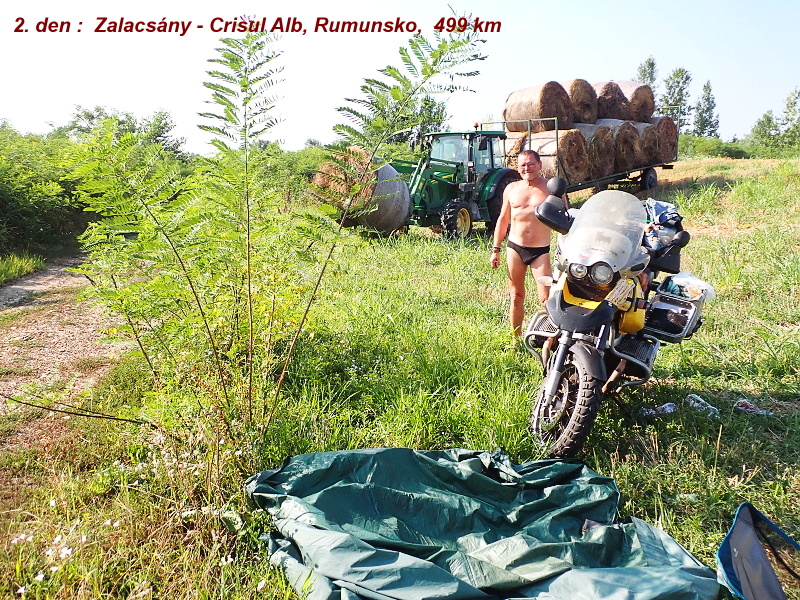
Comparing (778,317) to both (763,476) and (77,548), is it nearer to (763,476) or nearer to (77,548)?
(763,476)

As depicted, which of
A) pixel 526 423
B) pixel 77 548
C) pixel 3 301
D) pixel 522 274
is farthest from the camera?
pixel 3 301

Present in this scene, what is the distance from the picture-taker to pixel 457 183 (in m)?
11.6

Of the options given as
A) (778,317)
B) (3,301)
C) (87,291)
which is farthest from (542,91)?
(87,291)

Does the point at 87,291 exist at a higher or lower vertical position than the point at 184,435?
higher

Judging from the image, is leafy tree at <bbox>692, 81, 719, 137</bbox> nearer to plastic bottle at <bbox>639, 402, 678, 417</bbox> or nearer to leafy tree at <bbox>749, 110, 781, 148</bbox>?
leafy tree at <bbox>749, 110, 781, 148</bbox>

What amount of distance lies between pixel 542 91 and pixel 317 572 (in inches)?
487

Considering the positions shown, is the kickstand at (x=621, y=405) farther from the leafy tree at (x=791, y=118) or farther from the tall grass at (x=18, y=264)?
the leafy tree at (x=791, y=118)

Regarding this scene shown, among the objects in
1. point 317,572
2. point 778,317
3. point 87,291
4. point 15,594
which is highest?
point 87,291

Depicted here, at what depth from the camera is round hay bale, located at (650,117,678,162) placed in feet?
51.1

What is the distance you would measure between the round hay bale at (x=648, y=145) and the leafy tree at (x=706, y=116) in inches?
2410

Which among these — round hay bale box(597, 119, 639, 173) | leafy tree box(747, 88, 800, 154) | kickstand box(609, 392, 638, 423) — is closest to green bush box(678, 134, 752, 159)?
leafy tree box(747, 88, 800, 154)

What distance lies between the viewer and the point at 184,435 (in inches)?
115

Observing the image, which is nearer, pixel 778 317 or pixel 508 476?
pixel 508 476

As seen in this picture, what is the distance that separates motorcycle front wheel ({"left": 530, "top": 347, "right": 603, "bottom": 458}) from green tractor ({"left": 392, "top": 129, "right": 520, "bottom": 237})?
7.78 m
